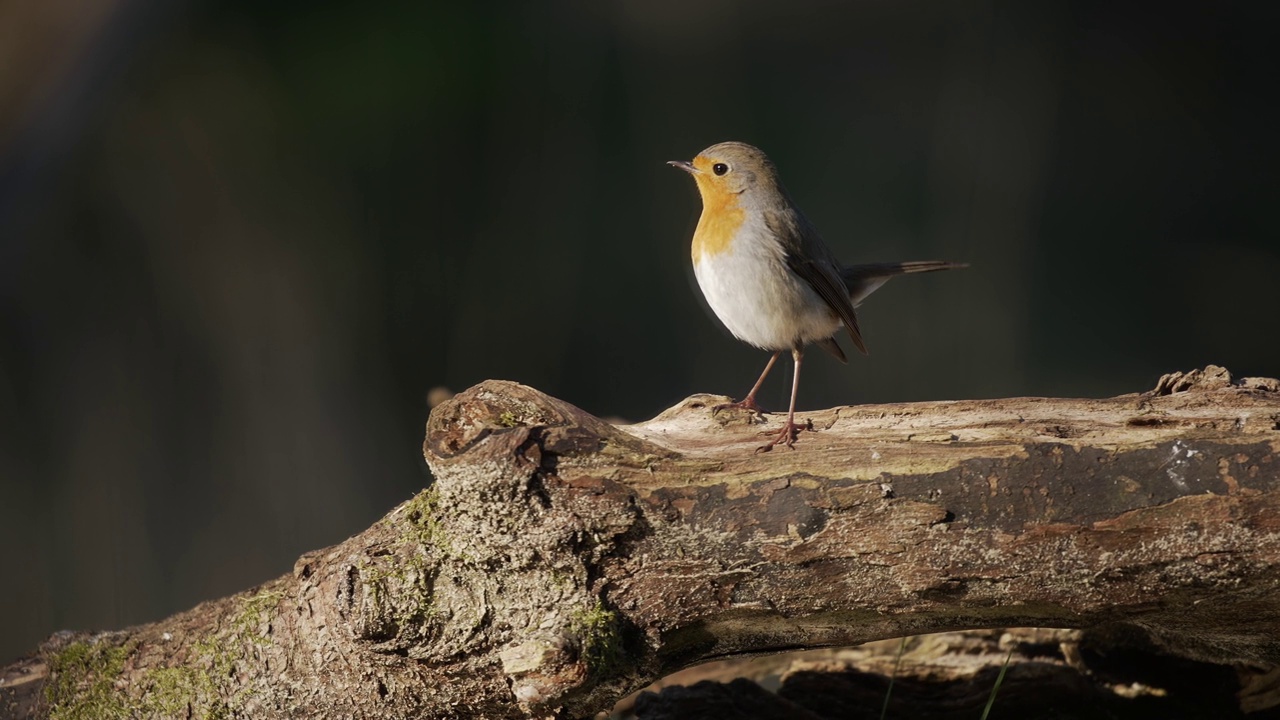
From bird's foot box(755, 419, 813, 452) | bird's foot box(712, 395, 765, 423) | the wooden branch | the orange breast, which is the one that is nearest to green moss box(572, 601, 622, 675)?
the wooden branch

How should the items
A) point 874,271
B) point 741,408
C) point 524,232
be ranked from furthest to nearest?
point 524,232 < point 874,271 < point 741,408

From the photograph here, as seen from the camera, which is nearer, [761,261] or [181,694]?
[181,694]

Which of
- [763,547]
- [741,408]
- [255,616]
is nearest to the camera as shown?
[763,547]

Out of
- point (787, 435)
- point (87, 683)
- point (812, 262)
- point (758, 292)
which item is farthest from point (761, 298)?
point (87, 683)

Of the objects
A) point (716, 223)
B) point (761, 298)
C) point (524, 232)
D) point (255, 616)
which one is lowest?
point (255, 616)

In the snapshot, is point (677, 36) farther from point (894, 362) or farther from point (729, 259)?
point (729, 259)

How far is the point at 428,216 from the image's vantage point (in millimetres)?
4801

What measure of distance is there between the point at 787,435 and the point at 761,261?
0.75m

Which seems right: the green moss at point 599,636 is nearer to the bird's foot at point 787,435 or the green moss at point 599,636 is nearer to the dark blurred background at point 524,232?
the bird's foot at point 787,435

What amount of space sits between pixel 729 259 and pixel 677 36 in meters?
2.61

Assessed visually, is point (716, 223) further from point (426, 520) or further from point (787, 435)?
point (426, 520)

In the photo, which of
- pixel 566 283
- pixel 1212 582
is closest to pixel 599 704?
pixel 1212 582

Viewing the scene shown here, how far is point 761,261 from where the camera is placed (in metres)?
2.69

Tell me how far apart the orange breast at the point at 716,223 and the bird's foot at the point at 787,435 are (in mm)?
721
